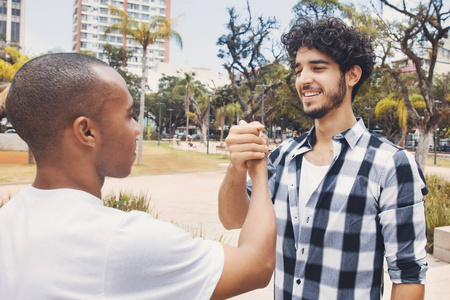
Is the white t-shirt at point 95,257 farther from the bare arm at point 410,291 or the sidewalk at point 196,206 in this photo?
the sidewalk at point 196,206

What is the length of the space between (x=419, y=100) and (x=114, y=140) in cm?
3779

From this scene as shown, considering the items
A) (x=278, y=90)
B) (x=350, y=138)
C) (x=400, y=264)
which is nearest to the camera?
(x=400, y=264)

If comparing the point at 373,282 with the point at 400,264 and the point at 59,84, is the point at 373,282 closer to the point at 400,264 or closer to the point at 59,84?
the point at 400,264

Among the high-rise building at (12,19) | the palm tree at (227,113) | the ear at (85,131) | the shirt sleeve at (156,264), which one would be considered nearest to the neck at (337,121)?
the shirt sleeve at (156,264)

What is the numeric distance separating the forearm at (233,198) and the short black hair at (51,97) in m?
0.77

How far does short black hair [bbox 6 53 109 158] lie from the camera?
42.1 inches

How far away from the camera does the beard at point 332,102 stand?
198cm

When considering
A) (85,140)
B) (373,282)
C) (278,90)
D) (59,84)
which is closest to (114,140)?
(85,140)

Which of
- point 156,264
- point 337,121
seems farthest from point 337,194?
point 156,264

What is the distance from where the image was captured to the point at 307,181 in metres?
1.93

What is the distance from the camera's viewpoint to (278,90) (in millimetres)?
27609

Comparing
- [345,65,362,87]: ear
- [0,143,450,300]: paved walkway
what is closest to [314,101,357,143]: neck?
[345,65,362,87]: ear

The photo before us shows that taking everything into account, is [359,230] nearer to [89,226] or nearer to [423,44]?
[89,226]

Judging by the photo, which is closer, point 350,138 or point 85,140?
point 85,140
